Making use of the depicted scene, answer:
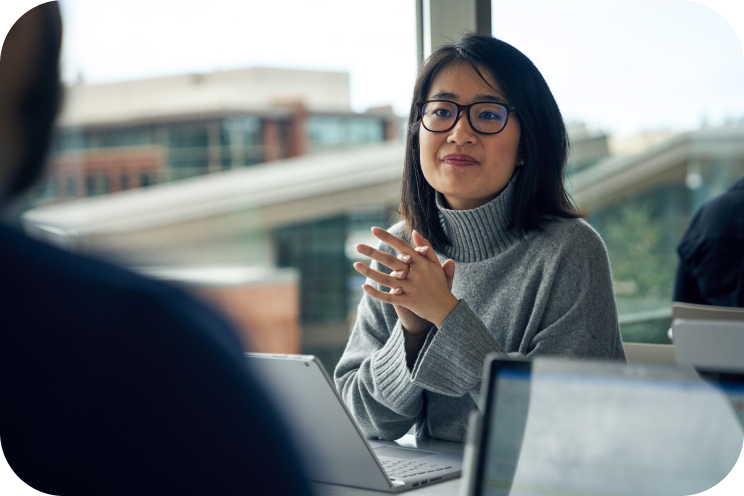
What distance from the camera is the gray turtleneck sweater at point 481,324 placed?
1086mm

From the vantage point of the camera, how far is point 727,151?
3248 millimetres

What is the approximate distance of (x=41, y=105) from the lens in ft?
1.63

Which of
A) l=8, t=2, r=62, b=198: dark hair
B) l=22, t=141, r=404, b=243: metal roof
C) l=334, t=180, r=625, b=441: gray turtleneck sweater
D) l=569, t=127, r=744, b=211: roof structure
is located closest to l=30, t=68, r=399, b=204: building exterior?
l=22, t=141, r=404, b=243: metal roof

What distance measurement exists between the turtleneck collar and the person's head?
3.05ft

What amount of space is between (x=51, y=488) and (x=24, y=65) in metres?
0.32

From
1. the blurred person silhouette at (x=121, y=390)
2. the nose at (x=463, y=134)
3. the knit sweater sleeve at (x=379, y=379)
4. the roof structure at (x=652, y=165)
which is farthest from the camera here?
the roof structure at (x=652, y=165)

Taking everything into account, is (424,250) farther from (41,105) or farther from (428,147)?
(41,105)

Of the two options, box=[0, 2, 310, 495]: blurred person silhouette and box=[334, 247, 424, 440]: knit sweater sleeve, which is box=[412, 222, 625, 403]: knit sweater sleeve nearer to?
box=[334, 247, 424, 440]: knit sweater sleeve

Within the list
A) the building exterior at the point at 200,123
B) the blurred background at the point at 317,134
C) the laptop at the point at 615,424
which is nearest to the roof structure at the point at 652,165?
the blurred background at the point at 317,134

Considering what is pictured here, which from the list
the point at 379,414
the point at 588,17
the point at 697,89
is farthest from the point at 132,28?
A: the point at 379,414

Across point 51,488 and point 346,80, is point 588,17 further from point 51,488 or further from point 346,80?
point 346,80

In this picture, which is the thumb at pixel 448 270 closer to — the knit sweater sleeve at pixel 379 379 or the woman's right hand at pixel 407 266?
the woman's right hand at pixel 407 266

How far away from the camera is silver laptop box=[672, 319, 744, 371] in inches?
38.4

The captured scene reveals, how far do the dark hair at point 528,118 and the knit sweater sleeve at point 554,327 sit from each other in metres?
0.11
